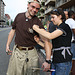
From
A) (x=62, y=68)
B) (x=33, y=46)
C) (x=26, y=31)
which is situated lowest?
(x=62, y=68)

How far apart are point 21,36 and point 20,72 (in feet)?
2.07

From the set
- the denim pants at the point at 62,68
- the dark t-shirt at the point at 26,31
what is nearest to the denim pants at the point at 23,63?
the dark t-shirt at the point at 26,31

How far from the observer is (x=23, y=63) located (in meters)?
2.22

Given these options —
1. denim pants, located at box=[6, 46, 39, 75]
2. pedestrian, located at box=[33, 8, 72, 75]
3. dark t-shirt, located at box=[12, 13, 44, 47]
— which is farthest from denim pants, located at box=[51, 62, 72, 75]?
dark t-shirt, located at box=[12, 13, 44, 47]

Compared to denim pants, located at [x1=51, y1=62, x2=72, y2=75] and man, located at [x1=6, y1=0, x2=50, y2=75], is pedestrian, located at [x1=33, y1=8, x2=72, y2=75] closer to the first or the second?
denim pants, located at [x1=51, y1=62, x2=72, y2=75]

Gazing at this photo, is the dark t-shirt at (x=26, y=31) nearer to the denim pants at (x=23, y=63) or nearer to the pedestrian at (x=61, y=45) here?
the denim pants at (x=23, y=63)

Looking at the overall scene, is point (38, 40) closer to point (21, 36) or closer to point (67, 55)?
point (21, 36)

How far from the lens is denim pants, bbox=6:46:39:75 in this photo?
223cm

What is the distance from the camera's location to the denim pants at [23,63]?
2.23 meters

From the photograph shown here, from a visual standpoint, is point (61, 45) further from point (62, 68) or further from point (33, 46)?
point (33, 46)

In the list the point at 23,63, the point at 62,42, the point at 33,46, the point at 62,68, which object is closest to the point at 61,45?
the point at 62,42

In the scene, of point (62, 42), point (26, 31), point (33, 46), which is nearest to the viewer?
point (62, 42)

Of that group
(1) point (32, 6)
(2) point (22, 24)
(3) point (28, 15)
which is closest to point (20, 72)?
(2) point (22, 24)

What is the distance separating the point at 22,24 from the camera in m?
A: 2.26
